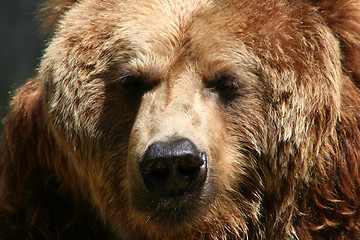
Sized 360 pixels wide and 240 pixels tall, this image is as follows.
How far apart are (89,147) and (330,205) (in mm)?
1389

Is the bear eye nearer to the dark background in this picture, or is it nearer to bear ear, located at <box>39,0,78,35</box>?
bear ear, located at <box>39,0,78,35</box>

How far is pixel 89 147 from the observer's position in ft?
14.4

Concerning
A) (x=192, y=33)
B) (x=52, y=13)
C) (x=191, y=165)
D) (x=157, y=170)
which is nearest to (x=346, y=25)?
(x=192, y=33)

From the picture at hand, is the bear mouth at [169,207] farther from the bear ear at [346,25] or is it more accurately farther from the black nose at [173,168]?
the bear ear at [346,25]

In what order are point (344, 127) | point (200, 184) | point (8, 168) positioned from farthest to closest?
point (8, 168) → point (344, 127) → point (200, 184)

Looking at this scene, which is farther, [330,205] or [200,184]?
[330,205]

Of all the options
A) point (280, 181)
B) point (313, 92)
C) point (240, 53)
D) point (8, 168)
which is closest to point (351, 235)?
point (280, 181)

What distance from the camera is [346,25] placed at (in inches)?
164

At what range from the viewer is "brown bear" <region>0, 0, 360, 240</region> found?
400cm

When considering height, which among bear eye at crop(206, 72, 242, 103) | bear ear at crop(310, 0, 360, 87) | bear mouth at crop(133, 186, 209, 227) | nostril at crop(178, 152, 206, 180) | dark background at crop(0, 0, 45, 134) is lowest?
dark background at crop(0, 0, 45, 134)

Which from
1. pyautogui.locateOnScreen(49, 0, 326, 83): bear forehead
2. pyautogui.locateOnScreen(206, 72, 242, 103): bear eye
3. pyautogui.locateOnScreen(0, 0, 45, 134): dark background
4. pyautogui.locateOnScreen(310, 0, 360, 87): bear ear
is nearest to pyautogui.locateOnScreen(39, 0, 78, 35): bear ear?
pyautogui.locateOnScreen(49, 0, 326, 83): bear forehead

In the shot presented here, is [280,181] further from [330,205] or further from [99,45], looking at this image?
[99,45]

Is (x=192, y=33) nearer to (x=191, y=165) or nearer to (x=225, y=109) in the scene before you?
(x=225, y=109)

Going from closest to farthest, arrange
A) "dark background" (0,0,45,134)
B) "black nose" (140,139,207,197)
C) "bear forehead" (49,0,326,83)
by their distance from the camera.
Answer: "black nose" (140,139,207,197) → "bear forehead" (49,0,326,83) → "dark background" (0,0,45,134)
